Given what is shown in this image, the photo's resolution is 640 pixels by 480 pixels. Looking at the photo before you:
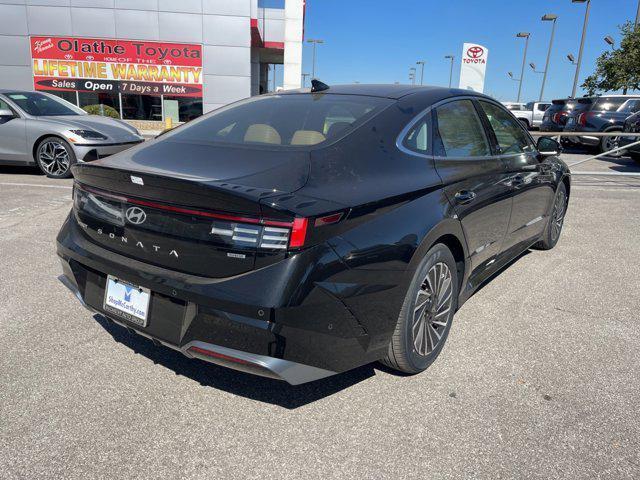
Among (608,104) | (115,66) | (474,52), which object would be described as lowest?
(608,104)

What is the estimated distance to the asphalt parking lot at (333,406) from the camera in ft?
7.07

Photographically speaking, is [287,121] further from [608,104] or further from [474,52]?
[608,104]

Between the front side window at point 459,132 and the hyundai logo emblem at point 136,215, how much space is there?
167 cm

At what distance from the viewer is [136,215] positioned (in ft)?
7.80

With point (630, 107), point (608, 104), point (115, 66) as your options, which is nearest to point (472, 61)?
point (608, 104)

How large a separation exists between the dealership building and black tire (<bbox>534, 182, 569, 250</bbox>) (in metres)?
21.5

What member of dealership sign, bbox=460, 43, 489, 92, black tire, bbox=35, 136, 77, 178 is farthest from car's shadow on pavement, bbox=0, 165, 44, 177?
dealership sign, bbox=460, 43, 489, 92

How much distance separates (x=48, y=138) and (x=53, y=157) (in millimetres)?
319

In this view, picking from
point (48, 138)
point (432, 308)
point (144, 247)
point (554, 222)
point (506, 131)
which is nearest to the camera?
point (144, 247)

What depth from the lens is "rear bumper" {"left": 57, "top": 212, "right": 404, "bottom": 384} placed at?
205 centimetres

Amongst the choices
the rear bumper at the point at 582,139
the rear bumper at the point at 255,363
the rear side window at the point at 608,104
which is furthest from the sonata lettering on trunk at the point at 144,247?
the rear side window at the point at 608,104

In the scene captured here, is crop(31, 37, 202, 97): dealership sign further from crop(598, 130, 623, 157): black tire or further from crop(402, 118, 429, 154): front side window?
crop(402, 118, 429, 154): front side window

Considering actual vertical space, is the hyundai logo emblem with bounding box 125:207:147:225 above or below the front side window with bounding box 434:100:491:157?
below

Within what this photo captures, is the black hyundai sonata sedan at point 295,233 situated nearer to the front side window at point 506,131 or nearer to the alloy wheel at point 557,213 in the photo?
the front side window at point 506,131
